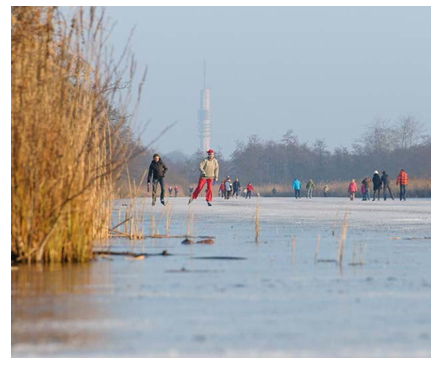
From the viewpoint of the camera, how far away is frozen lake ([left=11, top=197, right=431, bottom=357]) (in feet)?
25.4

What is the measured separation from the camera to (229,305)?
9.81 metres

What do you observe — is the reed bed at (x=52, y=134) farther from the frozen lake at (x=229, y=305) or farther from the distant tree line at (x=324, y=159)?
the distant tree line at (x=324, y=159)

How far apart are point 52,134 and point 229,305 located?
12.4 feet

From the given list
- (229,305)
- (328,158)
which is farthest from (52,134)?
(328,158)

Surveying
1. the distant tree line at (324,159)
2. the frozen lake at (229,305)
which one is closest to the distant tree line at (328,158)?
the distant tree line at (324,159)

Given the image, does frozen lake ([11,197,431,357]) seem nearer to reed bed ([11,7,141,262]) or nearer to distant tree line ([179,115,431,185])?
reed bed ([11,7,141,262])

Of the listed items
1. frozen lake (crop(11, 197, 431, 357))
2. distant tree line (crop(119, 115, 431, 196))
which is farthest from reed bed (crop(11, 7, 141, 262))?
distant tree line (crop(119, 115, 431, 196))

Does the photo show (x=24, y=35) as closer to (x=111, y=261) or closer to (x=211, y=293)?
(x=111, y=261)

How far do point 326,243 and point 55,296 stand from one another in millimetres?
7739

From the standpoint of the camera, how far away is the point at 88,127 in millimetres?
13727

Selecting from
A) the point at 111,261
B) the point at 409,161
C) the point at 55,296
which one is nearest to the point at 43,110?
the point at 111,261

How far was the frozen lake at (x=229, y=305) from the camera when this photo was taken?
25.4 ft

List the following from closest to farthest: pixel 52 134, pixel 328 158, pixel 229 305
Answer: pixel 229 305, pixel 52 134, pixel 328 158

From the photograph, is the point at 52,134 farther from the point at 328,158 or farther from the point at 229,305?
the point at 328,158
